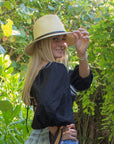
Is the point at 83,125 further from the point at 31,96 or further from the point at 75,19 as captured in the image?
the point at 31,96

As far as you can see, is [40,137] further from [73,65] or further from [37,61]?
[73,65]

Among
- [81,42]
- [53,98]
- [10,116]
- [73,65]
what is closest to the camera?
[53,98]

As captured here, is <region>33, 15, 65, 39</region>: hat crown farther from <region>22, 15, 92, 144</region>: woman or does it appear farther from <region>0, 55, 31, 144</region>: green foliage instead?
<region>0, 55, 31, 144</region>: green foliage

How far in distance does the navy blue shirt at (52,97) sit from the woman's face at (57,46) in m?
0.19

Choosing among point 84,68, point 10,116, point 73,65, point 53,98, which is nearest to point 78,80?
point 84,68

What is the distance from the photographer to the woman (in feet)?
4.93

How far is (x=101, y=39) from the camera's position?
273 centimetres

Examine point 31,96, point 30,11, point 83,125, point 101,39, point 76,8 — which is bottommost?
point 83,125

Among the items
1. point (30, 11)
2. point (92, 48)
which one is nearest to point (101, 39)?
point (92, 48)

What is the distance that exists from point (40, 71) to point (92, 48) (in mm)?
1352

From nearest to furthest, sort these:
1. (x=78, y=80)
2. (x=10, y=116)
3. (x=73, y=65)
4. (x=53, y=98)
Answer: (x=53, y=98)
(x=78, y=80)
(x=10, y=116)
(x=73, y=65)

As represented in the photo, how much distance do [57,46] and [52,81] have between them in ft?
1.29

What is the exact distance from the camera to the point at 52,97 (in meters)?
1.48

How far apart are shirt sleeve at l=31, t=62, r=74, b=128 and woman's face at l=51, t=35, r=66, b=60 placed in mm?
225
